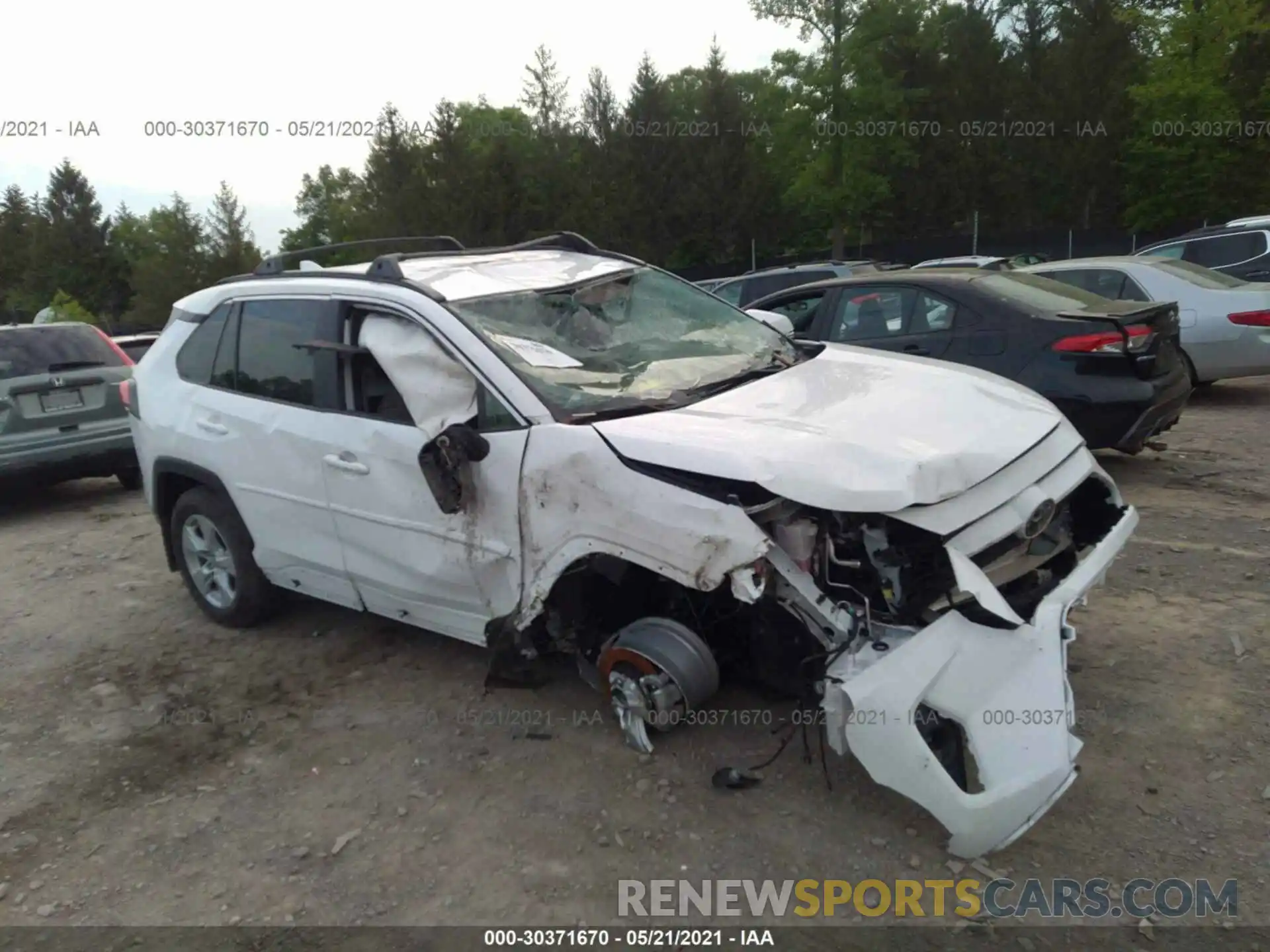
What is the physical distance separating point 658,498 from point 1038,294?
461 centimetres

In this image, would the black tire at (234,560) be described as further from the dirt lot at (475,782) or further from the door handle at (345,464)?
the door handle at (345,464)

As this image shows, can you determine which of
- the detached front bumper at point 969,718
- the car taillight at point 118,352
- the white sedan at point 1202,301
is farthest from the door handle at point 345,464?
the white sedan at point 1202,301

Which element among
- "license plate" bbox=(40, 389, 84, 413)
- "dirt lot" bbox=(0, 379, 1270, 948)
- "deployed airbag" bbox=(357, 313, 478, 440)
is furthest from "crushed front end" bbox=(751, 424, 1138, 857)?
"license plate" bbox=(40, 389, 84, 413)

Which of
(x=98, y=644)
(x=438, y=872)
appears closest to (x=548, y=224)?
(x=98, y=644)

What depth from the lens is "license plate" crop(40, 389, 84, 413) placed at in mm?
8031

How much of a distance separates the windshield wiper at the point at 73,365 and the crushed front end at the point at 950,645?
746cm

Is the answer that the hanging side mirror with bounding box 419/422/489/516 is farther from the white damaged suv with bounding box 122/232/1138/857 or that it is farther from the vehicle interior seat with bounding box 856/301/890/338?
the vehicle interior seat with bounding box 856/301/890/338

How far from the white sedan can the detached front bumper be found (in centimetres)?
586

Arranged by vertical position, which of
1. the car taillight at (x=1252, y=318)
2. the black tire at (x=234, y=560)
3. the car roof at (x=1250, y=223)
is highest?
the car roof at (x=1250, y=223)

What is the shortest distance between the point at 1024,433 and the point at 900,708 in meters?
1.29

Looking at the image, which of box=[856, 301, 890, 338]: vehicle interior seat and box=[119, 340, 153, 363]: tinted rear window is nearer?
box=[856, 301, 890, 338]: vehicle interior seat

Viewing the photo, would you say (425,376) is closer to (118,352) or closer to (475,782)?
(475,782)

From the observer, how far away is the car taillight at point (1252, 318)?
823cm

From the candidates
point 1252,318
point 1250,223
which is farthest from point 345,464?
point 1250,223
